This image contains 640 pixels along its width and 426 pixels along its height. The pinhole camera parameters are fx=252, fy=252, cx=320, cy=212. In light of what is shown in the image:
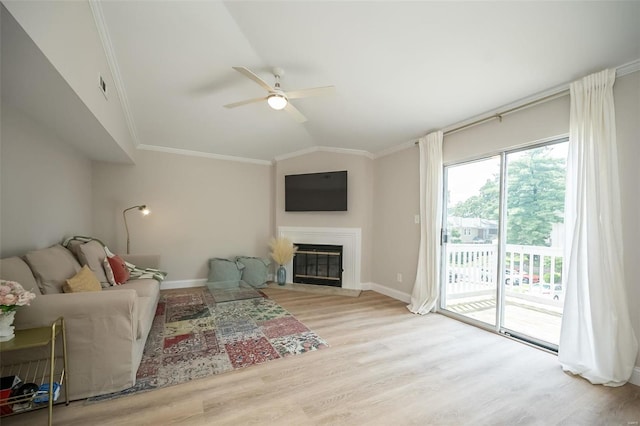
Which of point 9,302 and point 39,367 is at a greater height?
point 9,302

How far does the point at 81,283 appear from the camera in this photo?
210 cm

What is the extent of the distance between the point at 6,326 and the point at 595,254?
4008 millimetres

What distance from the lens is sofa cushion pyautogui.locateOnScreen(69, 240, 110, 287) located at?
259 centimetres

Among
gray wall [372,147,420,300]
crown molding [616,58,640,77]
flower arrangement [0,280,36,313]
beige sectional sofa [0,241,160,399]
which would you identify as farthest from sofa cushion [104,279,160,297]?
crown molding [616,58,640,77]

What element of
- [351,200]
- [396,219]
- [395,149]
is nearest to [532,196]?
[396,219]

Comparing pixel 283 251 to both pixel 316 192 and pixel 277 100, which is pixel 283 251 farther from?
pixel 277 100

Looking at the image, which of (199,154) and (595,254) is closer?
(595,254)

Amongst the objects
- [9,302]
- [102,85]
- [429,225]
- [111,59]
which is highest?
[111,59]

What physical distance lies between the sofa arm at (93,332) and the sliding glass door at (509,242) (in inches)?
138

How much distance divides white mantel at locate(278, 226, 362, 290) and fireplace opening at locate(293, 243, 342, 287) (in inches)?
3.1

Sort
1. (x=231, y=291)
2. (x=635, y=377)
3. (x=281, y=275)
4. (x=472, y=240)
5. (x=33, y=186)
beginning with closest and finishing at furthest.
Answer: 1. (x=635, y=377)
2. (x=33, y=186)
3. (x=472, y=240)
4. (x=231, y=291)
5. (x=281, y=275)

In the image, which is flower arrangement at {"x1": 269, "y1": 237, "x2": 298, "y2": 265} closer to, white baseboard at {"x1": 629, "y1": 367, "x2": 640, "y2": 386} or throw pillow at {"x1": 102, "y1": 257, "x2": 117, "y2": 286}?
throw pillow at {"x1": 102, "y1": 257, "x2": 117, "y2": 286}

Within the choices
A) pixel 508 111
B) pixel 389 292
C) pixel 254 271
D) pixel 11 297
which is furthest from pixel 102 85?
pixel 389 292

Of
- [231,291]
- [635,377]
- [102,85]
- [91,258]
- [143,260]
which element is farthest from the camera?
[231,291]
